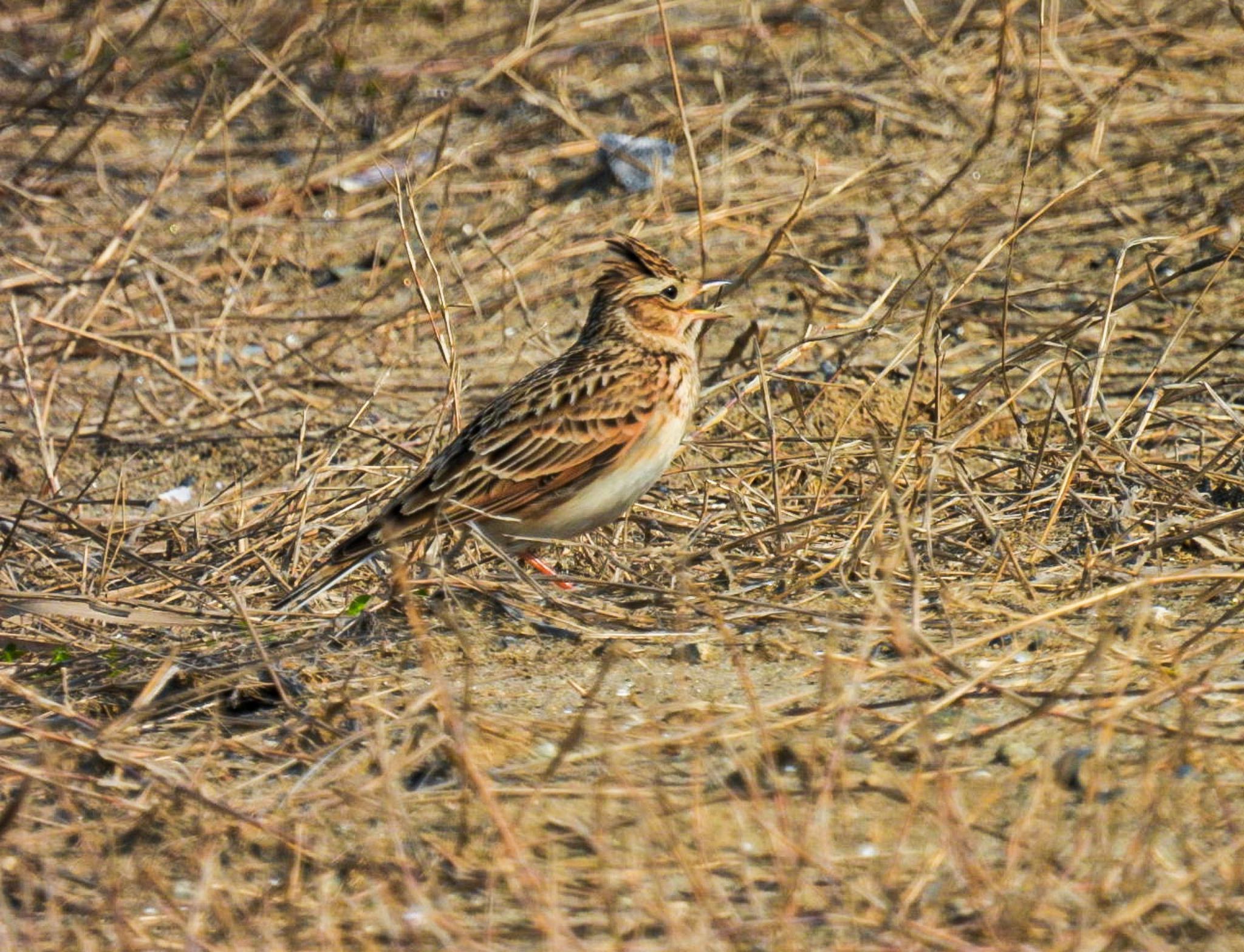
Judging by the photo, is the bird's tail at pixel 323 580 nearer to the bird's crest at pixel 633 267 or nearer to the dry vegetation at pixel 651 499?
the dry vegetation at pixel 651 499

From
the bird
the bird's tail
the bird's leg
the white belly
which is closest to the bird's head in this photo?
the bird

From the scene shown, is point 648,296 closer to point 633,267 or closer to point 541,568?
point 633,267

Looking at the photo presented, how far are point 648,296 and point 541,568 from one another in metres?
1.10

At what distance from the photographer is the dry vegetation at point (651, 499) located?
367cm

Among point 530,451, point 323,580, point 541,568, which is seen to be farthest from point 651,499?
point 323,580

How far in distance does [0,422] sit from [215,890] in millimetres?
4446

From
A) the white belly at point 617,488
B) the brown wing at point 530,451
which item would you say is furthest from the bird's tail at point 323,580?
the white belly at point 617,488

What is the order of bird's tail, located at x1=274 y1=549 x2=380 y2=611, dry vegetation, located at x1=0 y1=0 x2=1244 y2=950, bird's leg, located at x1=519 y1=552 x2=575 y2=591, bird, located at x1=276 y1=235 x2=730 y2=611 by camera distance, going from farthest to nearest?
bird's leg, located at x1=519 y1=552 x2=575 y2=591, bird, located at x1=276 y1=235 x2=730 y2=611, bird's tail, located at x1=274 y1=549 x2=380 y2=611, dry vegetation, located at x1=0 y1=0 x2=1244 y2=950

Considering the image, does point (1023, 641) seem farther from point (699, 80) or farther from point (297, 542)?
point (699, 80)

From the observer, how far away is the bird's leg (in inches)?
227

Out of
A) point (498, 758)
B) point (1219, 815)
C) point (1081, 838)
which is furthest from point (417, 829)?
point (1219, 815)

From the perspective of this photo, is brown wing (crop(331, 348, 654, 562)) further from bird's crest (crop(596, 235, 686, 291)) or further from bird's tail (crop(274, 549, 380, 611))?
bird's crest (crop(596, 235, 686, 291))

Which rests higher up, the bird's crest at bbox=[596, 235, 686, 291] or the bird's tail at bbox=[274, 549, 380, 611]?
the bird's crest at bbox=[596, 235, 686, 291]

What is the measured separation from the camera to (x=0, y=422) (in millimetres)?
7617
